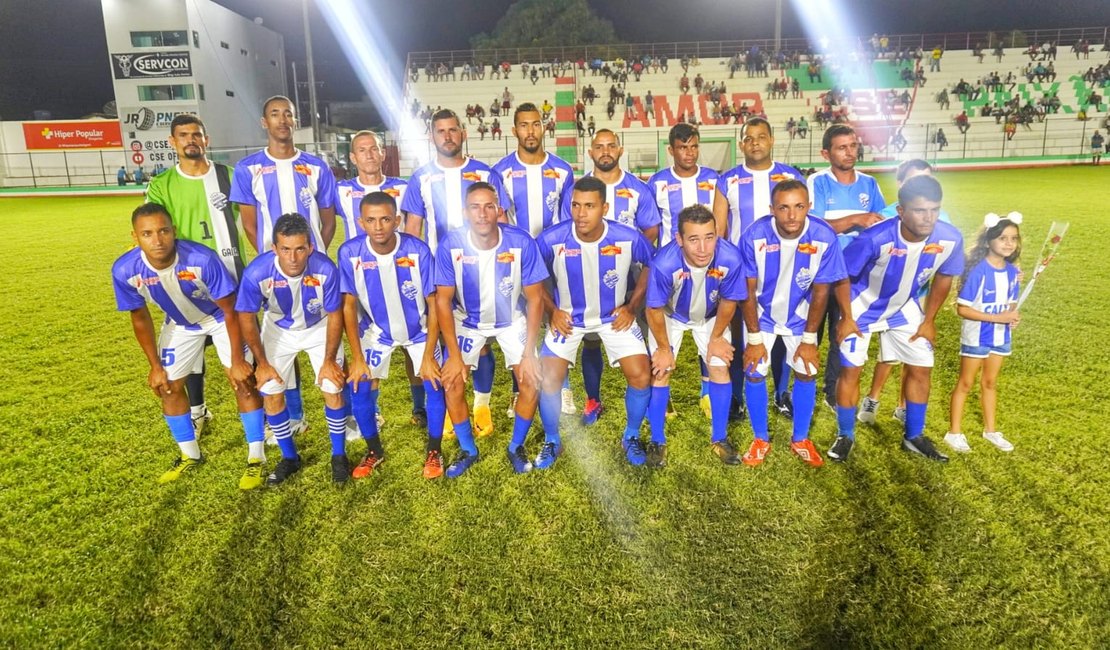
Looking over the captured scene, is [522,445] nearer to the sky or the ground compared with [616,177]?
nearer to the ground

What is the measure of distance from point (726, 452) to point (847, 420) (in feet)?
2.49

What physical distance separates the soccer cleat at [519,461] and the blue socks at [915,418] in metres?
2.29

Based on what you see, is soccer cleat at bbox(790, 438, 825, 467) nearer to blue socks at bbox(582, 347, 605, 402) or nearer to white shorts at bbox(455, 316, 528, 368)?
blue socks at bbox(582, 347, 605, 402)

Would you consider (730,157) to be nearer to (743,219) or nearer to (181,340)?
(743,219)

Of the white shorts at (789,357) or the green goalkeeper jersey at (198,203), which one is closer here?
the white shorts at (789,357)

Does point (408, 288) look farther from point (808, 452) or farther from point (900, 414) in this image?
point (900, 414)

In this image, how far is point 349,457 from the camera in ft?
13.7

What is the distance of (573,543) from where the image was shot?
10.5 feet

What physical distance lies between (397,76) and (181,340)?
5731cm

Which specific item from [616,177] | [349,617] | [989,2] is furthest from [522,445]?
[989,2]

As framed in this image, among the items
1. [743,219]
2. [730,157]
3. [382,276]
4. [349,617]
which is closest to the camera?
[349,617]

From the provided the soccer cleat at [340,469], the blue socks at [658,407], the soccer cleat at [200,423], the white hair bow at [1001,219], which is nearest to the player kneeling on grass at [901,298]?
the white hair bow at [1001,219]

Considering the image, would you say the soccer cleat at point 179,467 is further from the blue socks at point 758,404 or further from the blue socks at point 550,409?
the blue socks at point 758,404

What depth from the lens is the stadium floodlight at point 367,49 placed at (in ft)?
169
